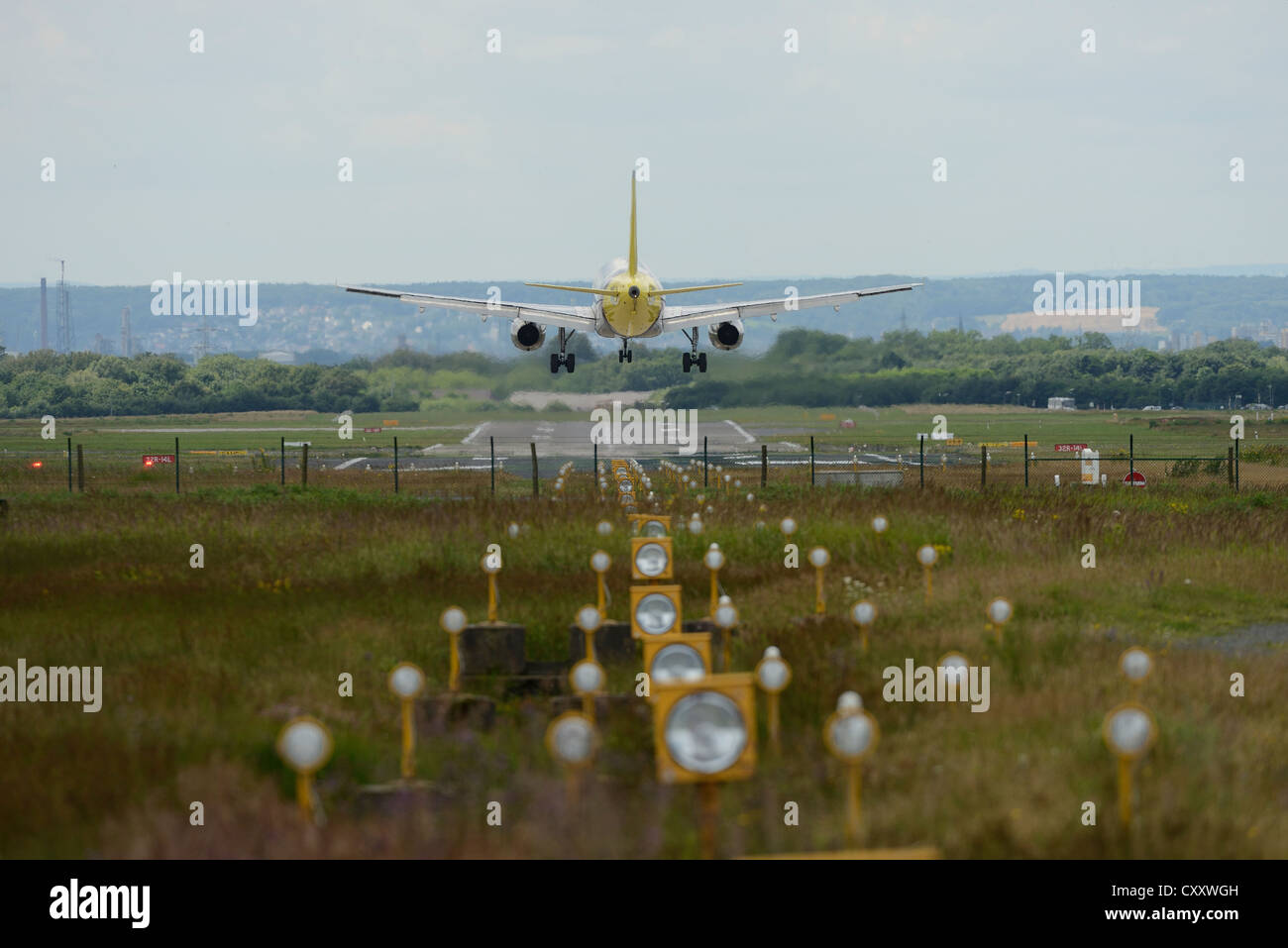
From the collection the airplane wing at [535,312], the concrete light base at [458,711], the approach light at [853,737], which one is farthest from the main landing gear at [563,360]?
the approach light at [853,737]

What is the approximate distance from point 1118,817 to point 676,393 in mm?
80361

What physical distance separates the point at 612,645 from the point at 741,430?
71.8 m

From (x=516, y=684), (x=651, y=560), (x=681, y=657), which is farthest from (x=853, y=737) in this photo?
(x=651, y=560)

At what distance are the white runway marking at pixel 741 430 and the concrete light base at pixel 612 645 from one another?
191 ft

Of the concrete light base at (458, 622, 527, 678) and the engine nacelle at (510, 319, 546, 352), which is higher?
the engine nacelle at (510, 319, 546, 352)

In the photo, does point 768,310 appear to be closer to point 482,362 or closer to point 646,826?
point 482,362

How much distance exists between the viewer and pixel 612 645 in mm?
17797

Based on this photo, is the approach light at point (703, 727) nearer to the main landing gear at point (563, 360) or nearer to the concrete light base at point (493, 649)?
the concrete light base at point (493, 649)

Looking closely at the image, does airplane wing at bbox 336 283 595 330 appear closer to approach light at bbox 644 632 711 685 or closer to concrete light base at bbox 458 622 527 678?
concrete light base at bbox 458 622 527 678

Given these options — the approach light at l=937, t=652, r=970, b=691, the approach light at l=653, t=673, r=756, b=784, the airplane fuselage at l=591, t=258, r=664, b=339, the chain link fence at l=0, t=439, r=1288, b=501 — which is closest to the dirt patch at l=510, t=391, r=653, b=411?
the chain link fence at l=0, t=439, r=1288, b=501

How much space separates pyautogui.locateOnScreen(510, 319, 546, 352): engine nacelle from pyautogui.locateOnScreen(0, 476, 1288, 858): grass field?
23.4m

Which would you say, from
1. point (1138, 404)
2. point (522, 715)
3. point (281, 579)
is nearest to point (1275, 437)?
point (1138, 404)

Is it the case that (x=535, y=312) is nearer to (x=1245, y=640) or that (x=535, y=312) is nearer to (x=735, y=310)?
(x=735, y=310)

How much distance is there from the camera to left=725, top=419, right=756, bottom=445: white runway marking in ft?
259
